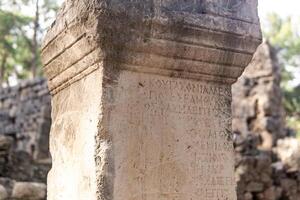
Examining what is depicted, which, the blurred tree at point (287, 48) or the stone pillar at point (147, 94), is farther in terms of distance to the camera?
the blurred tree at point (287, 48)

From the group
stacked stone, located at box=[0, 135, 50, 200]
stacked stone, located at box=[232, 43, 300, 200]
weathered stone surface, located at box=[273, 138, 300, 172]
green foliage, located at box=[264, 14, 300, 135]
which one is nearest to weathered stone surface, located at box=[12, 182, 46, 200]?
stacked stone, located at box=[0, 135, 50, 200]

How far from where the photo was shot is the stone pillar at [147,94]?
2328mm

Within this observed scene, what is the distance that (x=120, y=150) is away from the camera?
2334 mm

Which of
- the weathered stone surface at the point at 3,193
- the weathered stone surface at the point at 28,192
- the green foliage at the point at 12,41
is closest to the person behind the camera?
the weathered stone surface at the point at 3,193

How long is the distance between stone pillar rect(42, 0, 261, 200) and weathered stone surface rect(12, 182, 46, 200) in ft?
9.88

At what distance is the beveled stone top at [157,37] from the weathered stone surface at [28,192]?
3183 mm

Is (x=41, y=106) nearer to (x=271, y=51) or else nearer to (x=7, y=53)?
(x=271, y=51)

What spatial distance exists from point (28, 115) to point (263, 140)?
6805 millimetres

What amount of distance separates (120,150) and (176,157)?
0.31 m

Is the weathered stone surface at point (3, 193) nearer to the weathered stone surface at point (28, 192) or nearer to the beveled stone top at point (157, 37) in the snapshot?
the weathered stone surface at point (28, 192)

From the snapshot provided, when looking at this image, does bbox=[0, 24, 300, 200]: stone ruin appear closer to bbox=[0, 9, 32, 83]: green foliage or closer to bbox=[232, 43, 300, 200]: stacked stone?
bbox=[232, 43, 300, 200]: stacked stone

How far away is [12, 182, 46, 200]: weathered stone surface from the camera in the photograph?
18.5 ft

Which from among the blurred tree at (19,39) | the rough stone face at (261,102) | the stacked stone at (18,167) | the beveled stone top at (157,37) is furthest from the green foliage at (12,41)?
the beveled stone top at (157,37)

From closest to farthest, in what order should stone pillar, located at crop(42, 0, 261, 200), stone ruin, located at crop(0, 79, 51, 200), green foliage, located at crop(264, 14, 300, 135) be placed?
stone pillar, located at crop(42, 0, 261, 200) < stone ruin, located at crop(0, 79, 51, 200) < green foliage, located at crop(264, 14, 300, 135)
